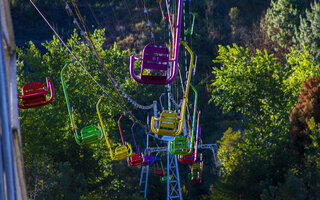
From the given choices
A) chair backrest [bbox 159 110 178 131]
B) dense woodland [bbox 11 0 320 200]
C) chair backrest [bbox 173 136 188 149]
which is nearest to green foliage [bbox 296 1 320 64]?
dense woodland [bbox 11 0 320 200]

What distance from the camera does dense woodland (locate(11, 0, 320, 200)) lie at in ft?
66.4

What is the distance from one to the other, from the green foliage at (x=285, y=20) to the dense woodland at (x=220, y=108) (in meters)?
0.08

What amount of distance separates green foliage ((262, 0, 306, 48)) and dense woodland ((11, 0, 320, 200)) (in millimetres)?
81

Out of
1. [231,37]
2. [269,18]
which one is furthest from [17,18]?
[269,18]

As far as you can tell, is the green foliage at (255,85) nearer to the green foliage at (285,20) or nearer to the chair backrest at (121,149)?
the green foliage at (285,20)

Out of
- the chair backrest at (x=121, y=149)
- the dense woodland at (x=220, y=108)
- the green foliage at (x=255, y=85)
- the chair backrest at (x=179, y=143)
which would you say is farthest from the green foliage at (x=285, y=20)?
the chair backrest at (x=179, y=143)

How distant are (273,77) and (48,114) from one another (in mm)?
12912

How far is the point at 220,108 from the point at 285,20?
13249 mm

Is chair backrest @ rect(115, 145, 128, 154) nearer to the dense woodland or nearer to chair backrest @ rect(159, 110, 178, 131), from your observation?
the dense woodland

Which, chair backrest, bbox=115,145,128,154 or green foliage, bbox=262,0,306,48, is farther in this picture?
green foliage, bbox=262,0,306,48

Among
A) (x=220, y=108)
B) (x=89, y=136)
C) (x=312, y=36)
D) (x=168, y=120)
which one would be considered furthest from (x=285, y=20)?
(x=168, y=120)

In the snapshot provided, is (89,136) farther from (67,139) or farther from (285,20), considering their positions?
(285,20)

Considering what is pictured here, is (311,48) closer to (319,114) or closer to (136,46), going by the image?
(319,114)

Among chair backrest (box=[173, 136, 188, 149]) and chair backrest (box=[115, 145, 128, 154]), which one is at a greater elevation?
chair backrest (box=[115, 145, 128, 154])
